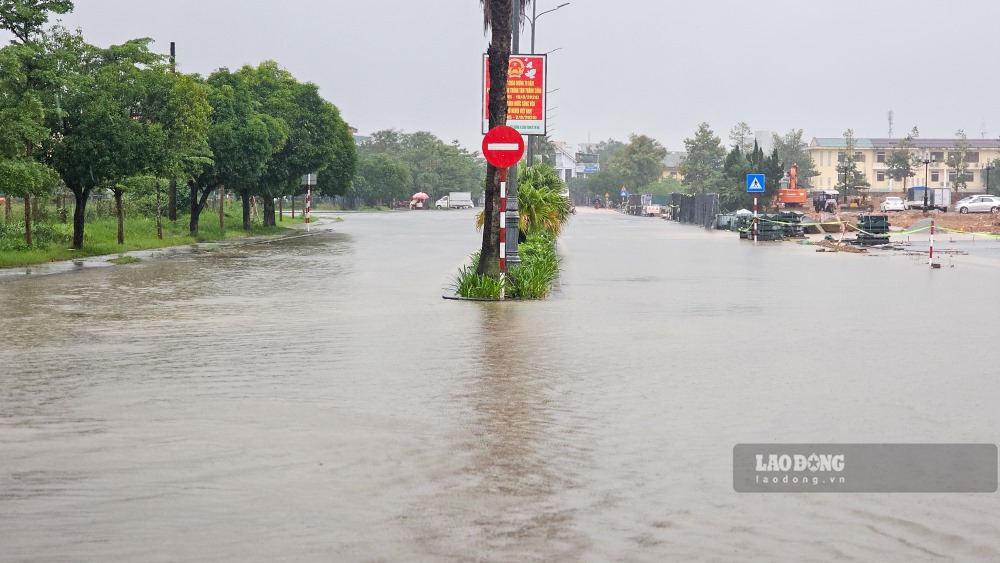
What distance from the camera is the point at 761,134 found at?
505 feet

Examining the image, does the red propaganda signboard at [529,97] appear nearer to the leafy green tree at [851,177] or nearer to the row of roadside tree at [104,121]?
the row of roadside tree at [104,121]

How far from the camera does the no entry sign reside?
2119 cm

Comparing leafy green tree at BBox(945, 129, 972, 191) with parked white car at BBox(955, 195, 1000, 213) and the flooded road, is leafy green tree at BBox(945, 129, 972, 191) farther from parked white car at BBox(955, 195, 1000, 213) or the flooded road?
the flooded road

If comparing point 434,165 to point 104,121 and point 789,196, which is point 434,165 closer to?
point 789,196

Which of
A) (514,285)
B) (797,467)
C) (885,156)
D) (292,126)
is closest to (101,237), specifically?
(292,126)

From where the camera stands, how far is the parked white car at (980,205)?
295ft

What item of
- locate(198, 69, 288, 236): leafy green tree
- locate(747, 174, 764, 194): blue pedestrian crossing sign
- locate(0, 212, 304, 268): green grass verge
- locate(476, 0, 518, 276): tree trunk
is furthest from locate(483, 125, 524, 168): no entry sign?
locate(747, 174, 764, 194): blue pedestrian crossing sign

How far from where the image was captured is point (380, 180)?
134 metres

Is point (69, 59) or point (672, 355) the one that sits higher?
point (69, 59)

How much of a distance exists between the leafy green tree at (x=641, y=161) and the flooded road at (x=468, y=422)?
150353 millimetres

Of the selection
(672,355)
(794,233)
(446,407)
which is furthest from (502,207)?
(794,233)

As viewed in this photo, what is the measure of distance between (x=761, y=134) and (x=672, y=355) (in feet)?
475

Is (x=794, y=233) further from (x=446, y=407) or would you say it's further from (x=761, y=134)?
(x=761, y=134)
